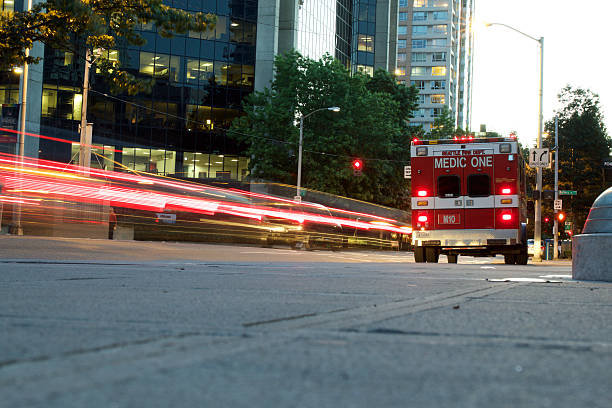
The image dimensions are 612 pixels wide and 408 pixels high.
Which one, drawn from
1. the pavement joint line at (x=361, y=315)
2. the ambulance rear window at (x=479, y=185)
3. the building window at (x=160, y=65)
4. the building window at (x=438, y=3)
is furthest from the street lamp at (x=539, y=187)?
the building window at (x=438, y=3)

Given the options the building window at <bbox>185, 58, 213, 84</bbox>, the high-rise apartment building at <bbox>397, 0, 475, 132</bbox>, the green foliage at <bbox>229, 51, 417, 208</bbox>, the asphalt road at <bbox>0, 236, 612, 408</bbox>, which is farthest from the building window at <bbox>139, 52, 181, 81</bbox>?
the high-rise apartment building at <bbox>397, 0, 475, 132</bbox>

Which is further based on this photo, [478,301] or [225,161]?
[225,161]

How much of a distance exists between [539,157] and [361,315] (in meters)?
24.9

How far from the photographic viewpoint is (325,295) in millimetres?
5676

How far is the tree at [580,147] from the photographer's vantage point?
202 ft

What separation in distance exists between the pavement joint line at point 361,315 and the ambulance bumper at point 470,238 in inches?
538

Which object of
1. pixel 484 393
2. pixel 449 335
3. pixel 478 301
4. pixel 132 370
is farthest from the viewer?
pixel 478 301

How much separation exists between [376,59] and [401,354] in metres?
84.0

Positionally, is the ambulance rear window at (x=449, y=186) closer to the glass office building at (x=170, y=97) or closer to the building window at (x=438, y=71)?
the glass office building at (x=170, y=97)

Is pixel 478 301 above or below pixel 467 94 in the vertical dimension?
below

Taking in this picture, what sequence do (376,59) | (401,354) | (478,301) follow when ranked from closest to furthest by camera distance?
(401,354), (478,301), (376,59)

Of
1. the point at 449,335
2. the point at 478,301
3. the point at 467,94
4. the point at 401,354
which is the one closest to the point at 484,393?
the point at 401,354

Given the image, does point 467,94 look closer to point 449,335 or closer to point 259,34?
point 259,34

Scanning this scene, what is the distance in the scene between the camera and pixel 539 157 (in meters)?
27.5
